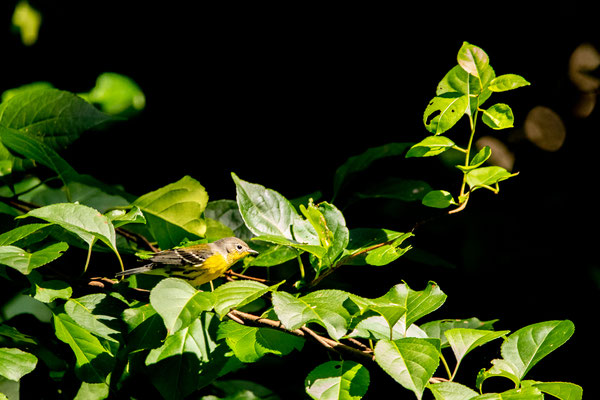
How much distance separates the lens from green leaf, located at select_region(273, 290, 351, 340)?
2.48 feet

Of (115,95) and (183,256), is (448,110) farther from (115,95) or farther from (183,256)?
(115,95)

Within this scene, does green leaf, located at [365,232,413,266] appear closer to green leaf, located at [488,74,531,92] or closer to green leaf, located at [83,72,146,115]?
green leaf, located at [488,74,531,92]

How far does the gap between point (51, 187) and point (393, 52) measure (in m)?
1.29

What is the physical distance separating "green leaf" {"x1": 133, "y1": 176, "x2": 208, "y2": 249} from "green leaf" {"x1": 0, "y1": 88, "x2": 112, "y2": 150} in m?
0.35

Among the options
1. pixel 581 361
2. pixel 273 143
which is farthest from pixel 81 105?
pixel 581 361

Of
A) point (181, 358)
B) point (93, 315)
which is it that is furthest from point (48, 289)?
point (181, 358)

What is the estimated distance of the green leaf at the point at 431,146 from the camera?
937 mm

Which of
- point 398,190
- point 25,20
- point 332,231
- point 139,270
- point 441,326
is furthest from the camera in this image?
point 25,20

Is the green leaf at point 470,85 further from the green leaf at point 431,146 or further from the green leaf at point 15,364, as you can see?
the green leaf at point 15,364

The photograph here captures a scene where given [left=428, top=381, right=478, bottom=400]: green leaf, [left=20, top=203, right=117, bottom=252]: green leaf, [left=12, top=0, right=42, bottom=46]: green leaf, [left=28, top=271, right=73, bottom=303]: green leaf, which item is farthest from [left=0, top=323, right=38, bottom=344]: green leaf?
[left=12, top=0, right=42, bottom=46]: green leaf

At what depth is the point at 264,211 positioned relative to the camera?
1.06 metres

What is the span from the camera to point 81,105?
4.86 ft

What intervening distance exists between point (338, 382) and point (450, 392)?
0.16 m

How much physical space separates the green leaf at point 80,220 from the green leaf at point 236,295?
0.77ft
